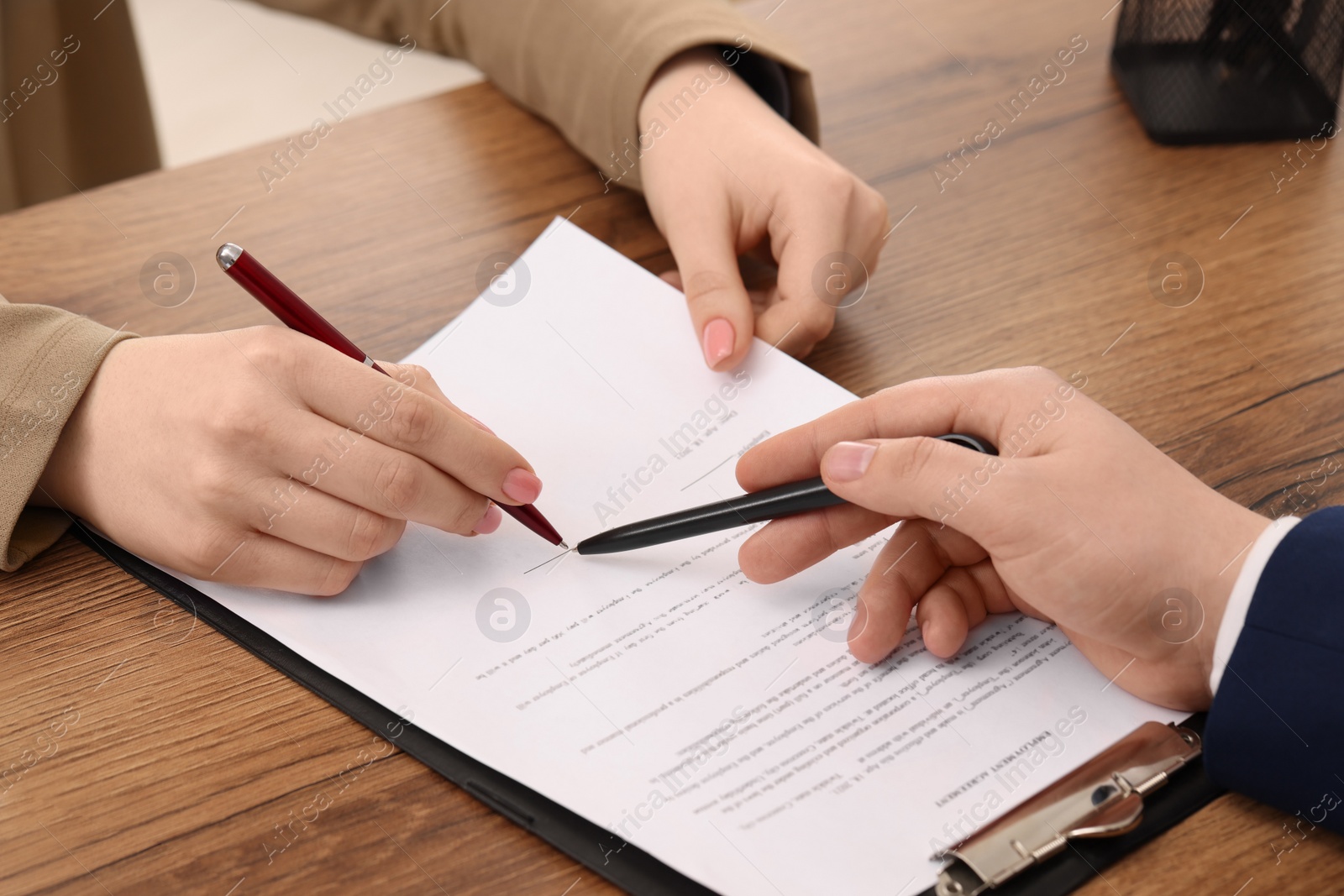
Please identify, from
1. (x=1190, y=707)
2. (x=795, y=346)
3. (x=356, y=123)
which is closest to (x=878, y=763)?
(x=1190, y=707)

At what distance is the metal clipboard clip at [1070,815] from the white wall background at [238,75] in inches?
106

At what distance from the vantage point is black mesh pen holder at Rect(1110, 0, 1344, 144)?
94cm

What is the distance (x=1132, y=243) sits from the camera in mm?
933

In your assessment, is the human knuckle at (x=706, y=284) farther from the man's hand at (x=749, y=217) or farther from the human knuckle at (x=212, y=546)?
the human knuckle at (x=212, y=546)

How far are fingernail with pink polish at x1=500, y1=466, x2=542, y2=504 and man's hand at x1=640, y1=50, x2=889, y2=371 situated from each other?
0.20 m

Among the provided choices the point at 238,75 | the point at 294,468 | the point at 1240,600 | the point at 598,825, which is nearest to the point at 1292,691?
the point at 1240,600

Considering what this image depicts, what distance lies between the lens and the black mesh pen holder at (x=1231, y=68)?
0.94 meters

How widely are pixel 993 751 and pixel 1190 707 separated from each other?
125 mm

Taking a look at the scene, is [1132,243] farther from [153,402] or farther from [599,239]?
[153,402]

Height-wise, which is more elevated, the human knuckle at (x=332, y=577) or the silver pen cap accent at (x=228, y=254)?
the silver pen cap accent at (x=228, y=254)

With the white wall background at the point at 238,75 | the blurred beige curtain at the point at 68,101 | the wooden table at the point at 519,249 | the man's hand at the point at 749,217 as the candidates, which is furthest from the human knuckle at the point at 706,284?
the white wall background at the point at 238,75

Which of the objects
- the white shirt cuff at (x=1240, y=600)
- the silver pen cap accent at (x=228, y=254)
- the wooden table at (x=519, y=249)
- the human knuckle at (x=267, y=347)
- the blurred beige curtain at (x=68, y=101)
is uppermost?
the blurred beige curtain at (x=68, y=101)

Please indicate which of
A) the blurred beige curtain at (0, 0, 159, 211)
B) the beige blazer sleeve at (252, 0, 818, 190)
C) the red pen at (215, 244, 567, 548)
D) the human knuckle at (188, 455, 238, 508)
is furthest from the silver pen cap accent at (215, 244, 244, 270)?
the blurred beige curtain at (0, 0, 159, 211)

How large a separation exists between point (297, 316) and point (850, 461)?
388 mm
